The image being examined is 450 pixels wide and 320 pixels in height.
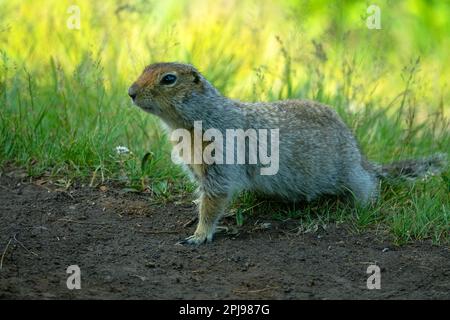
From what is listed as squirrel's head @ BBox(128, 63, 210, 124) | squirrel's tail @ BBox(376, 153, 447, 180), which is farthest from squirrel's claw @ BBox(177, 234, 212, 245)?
squirrel's tail @ BBox(376, 153, 447, 180)

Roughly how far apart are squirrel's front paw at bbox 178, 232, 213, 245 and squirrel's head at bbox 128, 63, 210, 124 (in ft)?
2.61

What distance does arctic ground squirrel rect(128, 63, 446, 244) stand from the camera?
479 centimetres

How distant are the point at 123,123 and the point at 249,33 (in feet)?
8.35

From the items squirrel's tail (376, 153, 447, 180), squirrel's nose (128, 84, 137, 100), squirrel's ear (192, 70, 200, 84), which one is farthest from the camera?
squirrel's tail (376, 153, 447, 180)

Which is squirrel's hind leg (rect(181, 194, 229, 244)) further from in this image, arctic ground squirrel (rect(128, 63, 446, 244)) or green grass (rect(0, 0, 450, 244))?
green grass (rect(0, 0, 450, 244))

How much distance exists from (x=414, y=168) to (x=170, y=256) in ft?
7.09

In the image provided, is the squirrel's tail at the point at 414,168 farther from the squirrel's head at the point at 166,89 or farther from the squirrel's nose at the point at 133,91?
the squirrel's nose at the point at 133,91

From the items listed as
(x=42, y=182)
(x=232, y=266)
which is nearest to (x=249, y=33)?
(x=42, y=182)

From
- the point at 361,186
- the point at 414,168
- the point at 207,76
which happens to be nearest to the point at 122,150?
the point at 207,76

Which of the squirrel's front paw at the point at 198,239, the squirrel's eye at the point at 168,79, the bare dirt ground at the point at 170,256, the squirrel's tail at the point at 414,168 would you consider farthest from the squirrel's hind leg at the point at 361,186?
the squirrel's eye at the point at 168,79

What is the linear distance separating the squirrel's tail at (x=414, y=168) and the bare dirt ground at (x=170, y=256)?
2.97 ft

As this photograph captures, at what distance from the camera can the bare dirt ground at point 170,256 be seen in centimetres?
392

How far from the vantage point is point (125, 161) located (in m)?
5.59
